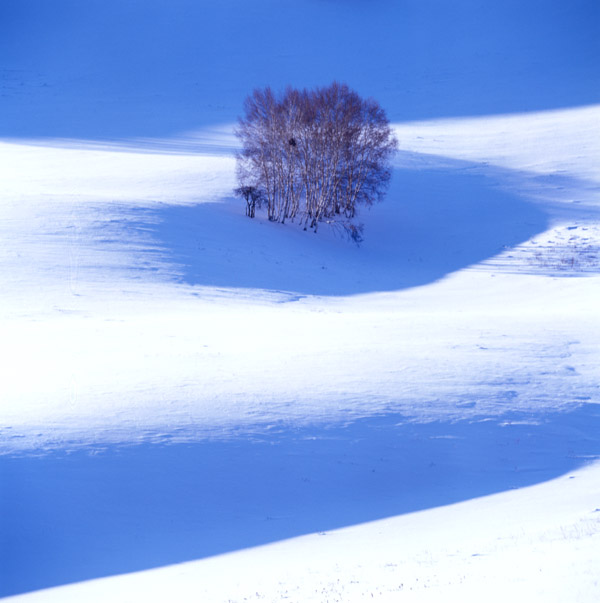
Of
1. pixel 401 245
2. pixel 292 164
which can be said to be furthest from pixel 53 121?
pixel 401 245

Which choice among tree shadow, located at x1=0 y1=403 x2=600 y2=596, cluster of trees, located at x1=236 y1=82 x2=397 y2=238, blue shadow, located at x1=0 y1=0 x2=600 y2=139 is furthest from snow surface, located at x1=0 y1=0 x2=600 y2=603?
blue shadow, located at x1=0 y1=0 x2=600 y2=139

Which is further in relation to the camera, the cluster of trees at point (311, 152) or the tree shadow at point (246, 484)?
the cluster of trees at point (311, 152)

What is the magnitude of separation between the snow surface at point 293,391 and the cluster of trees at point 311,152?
1597mm

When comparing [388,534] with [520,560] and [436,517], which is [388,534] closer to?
[436,517]

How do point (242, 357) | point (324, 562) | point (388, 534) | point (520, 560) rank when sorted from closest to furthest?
1. point (520, 560)
2. point (324, 562)
3. point (388, 534)
4. point (242, 357)

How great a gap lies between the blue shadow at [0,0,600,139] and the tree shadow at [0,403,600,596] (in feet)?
120

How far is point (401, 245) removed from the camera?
27234 mm

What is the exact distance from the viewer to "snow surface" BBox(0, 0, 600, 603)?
23.5 feet

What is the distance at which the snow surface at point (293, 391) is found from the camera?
7.16m

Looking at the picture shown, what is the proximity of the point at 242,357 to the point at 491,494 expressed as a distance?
188 inches

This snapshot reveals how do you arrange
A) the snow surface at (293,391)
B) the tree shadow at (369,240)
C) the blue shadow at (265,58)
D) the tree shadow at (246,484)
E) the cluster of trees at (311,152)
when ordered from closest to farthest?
the snow surface at (293,391)
the tree shadow at (246,484)
the tree shadow at (369,240)
the cluster of trees at (311,152)
the blue shadow at (265,58)

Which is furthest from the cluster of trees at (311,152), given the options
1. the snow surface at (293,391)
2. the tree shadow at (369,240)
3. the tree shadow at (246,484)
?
the tree shadow at (246,484)

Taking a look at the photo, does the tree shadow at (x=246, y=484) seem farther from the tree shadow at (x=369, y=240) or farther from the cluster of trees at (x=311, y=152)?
the cluster of trees at (x=311, y=152)

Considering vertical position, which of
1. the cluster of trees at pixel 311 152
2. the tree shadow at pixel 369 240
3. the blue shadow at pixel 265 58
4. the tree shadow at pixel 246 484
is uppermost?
the blue shadow at pixel 265 58
